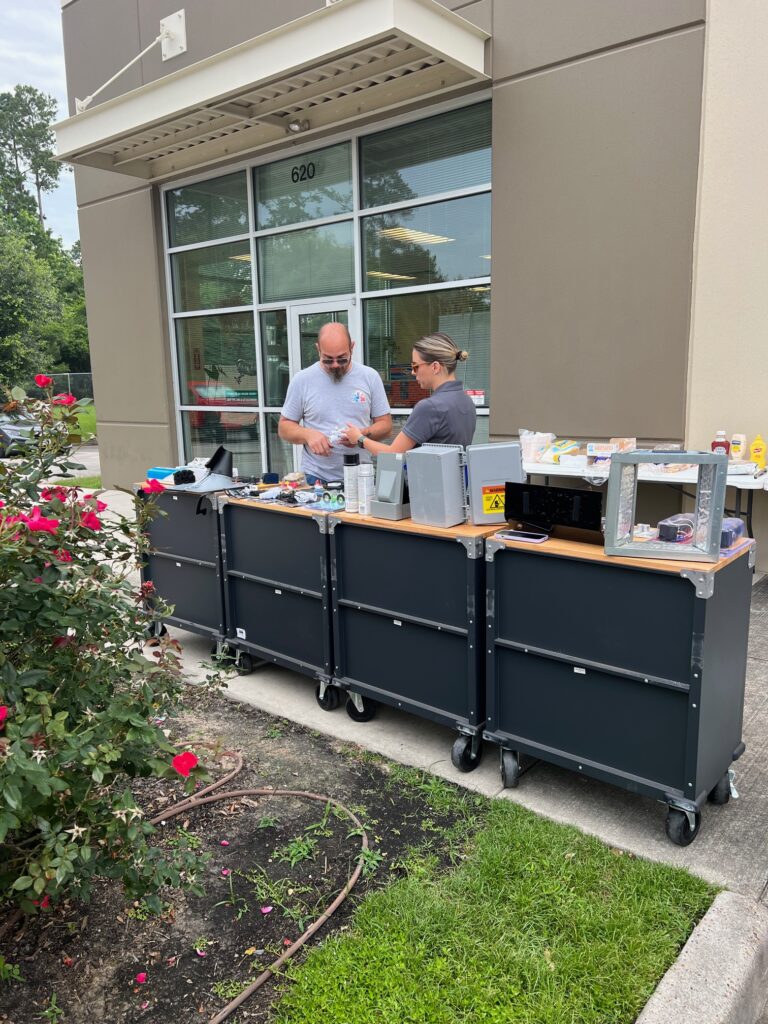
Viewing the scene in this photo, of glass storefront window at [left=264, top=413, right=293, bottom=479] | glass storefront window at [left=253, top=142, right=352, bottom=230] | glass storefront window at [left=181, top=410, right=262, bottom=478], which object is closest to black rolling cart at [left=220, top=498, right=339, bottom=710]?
glass storefront window at [left=264, top=413, right=293, bottom=479]

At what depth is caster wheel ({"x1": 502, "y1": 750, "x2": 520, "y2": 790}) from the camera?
10.6ft

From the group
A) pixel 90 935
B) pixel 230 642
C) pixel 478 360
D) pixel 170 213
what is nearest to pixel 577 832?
pixel 90 935

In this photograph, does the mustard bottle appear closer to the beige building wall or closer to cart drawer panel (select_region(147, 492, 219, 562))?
the beige building wall

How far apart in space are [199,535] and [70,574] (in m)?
2.65

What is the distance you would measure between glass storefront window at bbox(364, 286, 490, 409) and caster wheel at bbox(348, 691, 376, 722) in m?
3.71

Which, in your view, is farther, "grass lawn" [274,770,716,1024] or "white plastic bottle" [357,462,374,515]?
"white plastic bottle" [357,462,374,515]

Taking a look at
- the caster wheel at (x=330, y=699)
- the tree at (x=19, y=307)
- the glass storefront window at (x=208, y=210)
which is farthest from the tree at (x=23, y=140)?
the caster wheel at (x=330, y=699)

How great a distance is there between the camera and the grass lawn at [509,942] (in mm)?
2094

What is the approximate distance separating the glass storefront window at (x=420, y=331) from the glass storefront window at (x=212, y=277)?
210cm

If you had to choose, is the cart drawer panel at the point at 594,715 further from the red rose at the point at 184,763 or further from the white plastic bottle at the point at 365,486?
the red rose at the point at 184,763

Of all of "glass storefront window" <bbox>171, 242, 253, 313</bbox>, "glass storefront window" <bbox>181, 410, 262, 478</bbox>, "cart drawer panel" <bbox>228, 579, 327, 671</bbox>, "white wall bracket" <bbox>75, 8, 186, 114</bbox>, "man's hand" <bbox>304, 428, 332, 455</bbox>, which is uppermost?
"white wall bracket" <bbox>75, 8, 186, 114</bbox>

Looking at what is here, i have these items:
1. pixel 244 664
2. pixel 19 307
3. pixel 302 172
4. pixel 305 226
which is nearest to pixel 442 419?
pixel 244 664

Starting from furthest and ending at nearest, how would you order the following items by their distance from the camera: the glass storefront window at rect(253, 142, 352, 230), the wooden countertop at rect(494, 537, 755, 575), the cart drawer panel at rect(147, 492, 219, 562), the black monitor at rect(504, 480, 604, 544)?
the glass storefront window at rect(253, 142, 352, 230) → the cart drawer panel at rect(147, 492, 219, 562) → the black monitor at rect(504, 480, 604, 544) → the wooden countertop at rect(494, 537, 755, 575)

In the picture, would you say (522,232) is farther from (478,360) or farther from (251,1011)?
(251,1011)
